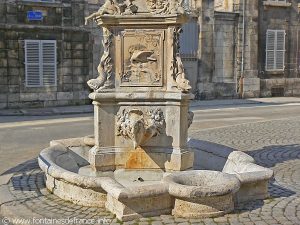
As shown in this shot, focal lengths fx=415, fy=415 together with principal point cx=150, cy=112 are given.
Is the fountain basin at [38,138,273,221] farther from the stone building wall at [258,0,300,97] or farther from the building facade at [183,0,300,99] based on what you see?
the stone building wall at [258,0,300,97]

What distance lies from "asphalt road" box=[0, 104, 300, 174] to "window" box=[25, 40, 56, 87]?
3.06 meters

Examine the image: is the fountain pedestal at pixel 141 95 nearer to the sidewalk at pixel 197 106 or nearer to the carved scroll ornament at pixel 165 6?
the carved scroll ornament at pixel 165 6

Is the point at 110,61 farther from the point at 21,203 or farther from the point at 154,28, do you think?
the point at 21,203

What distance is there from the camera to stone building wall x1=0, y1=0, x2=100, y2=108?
1792cm

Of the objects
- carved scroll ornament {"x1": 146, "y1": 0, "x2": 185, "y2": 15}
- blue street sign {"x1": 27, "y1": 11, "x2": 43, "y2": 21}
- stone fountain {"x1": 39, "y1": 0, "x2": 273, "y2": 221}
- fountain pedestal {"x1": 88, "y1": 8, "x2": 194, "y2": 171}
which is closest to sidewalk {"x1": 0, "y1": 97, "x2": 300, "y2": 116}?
blue street sign {"x1": 27, "y1": 11, "x2": 43, "y2": 21}

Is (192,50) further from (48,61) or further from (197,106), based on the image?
(48,61)

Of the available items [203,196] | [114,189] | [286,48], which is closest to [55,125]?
[114,189]

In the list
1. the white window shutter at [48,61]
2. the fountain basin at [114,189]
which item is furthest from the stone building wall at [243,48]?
the fountain basin at [114,189]

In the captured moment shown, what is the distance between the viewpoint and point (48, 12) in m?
18.7

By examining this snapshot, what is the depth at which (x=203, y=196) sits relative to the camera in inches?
189

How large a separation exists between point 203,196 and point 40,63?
15195 millimetres

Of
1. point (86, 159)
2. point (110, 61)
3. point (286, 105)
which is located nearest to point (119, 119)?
point (110, 61)

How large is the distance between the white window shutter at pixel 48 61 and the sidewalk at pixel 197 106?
1447mm

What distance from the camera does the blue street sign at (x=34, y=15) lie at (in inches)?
720
